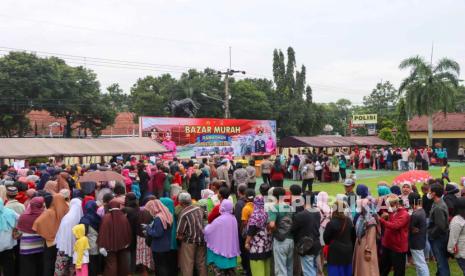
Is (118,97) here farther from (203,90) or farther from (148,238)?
(148,238)

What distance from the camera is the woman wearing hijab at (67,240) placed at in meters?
6.82

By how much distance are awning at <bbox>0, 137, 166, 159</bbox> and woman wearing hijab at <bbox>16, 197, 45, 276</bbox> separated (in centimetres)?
966

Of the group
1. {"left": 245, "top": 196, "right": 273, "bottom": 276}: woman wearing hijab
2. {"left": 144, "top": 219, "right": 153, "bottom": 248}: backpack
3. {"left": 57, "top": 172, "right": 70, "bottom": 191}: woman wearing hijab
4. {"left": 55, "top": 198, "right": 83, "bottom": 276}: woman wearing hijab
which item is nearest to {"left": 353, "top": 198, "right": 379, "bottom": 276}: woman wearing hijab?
{"left": 245, "top": 196, "right": 273, "bottom": 276}: woman wearing hijab

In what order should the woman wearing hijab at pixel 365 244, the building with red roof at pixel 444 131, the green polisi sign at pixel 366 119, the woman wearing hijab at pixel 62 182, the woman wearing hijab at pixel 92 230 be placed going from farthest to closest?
1. the green polisi sign at pixel 366 119
2. the building with red roof at pixel 444 131
3. the woman wearing hijab at pixel 62 182
4. the woman wearing hijab at pixel 92 230
5. the woman wearing hijab at pixel 365 244

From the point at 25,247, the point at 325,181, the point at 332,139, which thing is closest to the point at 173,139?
the point at 325,181

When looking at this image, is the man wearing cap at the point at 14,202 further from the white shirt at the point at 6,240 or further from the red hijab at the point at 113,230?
the red hijab at the point at 113,230

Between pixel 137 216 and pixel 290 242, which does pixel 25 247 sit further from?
pixel 290 242

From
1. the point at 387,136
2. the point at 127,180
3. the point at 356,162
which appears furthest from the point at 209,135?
the point at 387,136

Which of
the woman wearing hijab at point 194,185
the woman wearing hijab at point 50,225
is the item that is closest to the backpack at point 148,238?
the woman wearing hijab at point 50,225

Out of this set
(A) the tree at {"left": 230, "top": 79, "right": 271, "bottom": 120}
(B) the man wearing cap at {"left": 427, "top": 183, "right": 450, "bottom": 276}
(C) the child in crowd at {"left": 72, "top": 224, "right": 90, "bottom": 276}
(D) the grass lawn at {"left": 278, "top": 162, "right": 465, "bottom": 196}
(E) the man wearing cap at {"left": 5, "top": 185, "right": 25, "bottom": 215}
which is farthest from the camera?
(A) the tree at {"left": 230, "top": 79, "right": 271, "bottom": 120}

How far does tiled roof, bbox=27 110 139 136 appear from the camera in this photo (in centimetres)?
4259

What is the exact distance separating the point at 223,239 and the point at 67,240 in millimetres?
2231

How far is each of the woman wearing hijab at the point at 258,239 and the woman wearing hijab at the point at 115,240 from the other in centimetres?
179

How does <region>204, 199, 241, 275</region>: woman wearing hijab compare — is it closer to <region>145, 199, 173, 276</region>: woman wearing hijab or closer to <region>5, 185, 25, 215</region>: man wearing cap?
<region>145, 199, 173, 276</region>: woman wearing hijab
